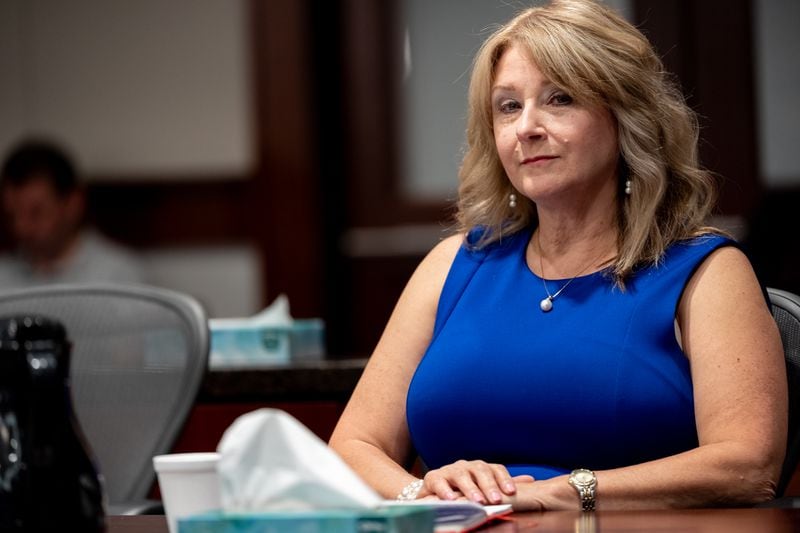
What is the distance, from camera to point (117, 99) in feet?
15.8

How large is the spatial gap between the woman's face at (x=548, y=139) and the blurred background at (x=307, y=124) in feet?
8.49

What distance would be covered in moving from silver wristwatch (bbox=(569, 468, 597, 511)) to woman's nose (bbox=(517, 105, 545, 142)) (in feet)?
1.65

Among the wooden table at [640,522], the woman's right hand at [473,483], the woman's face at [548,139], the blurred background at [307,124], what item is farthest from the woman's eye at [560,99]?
the blurred background at [307,124]

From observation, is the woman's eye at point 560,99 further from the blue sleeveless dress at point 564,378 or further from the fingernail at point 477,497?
the fingernail at point 477,497

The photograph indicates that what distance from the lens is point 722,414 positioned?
153 centimetres

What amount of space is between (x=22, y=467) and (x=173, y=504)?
0.15 metres

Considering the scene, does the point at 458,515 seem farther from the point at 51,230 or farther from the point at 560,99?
the point at 51,230

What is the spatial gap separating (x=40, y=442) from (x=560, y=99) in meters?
1.04

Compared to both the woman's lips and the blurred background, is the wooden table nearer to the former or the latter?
the woman's lips

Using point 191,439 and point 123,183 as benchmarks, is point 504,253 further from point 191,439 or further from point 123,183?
point 123,183

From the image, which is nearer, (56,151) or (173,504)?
(173,504)

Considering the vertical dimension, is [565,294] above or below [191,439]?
above

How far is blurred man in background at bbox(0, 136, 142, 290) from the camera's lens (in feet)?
14.7

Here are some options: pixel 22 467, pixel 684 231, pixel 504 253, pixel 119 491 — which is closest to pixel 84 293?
pixel 119 491
